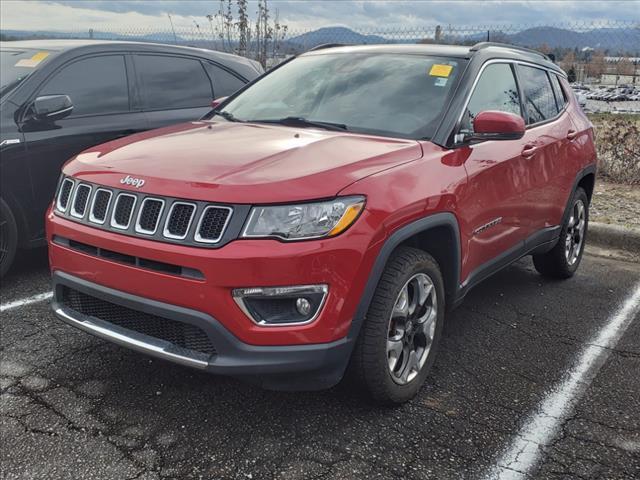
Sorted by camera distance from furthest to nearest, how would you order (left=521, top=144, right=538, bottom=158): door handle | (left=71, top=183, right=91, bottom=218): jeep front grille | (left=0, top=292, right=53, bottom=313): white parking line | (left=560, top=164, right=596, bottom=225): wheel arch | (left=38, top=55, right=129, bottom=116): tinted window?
(left=38, top=55, right=129, bottom=116): tinted window → (left=560, top=164, right=596, bottom=225): wheel arch → (left=0, top=292, right=53, bottom=313): white parking line → (left=521, top=144, right=538, bottom=158): door handle → (left=71, top=183, right=91, bottom=218): jeep front grille

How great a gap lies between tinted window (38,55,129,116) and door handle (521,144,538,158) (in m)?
3.19

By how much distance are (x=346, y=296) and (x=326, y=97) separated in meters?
1.66

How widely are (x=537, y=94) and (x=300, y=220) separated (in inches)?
107

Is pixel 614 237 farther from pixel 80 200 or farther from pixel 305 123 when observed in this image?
pixel 80 200

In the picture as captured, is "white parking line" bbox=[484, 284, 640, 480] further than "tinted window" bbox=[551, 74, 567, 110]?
No

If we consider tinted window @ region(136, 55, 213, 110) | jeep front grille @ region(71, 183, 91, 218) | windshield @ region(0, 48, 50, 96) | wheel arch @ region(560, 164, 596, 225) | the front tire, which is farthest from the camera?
tinted window @ region(136, 55, 213, 110)

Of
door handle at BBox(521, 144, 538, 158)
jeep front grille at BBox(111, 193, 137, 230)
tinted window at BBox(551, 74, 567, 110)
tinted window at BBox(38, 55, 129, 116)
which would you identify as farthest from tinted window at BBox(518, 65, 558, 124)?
tinted window at BBox(38, 55, 129, 116)

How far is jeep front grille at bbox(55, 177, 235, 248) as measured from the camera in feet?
8.43

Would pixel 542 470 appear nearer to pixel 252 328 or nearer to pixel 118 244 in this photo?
pixel 252 328

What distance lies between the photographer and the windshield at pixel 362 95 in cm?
355

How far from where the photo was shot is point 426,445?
2861 mm

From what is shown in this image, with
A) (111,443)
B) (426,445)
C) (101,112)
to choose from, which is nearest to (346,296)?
(426,445)

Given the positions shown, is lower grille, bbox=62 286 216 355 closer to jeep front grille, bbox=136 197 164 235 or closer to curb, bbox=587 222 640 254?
jeep front grille, bbox=136 197 164 235

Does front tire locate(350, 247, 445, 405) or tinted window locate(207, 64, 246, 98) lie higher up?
tinted window locate(207, 64, 246, 98)
